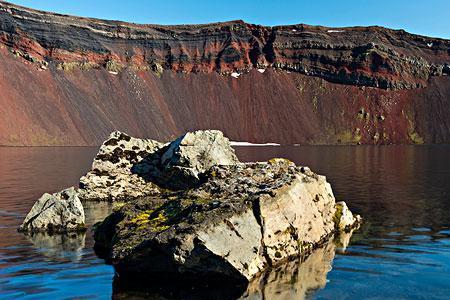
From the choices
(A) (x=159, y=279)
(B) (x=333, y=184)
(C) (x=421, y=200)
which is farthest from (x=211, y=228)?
(B) (x=333, y=184)

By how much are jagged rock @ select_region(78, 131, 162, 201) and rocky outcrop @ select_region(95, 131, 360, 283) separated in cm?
1280

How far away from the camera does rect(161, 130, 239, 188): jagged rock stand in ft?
107

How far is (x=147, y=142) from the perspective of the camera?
124 ft

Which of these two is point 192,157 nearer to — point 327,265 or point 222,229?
point 327,265

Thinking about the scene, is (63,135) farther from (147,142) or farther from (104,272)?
(104,272)

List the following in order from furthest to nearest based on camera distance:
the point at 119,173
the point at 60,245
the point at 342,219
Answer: the point at 119,173
the point at 342,219
the point at 60,245

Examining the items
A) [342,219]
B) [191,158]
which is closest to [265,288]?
[342,219]

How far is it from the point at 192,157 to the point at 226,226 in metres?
17.2

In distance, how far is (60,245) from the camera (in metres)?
21.2

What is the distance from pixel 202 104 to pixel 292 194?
6863 inches

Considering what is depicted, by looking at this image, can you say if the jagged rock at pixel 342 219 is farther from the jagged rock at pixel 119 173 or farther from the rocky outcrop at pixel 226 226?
the jagged rock at pixel 119 173

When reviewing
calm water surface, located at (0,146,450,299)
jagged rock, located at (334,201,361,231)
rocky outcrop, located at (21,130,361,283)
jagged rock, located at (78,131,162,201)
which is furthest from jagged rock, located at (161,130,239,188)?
jagged rock, located at (334,201,361,231)

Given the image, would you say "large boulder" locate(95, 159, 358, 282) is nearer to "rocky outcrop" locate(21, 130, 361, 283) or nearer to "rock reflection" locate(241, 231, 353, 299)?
"rocky outcrop" locate(21, 130, 361, 283)

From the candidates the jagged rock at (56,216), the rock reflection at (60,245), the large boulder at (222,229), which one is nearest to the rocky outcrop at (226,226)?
the large boulder at (222,229)
